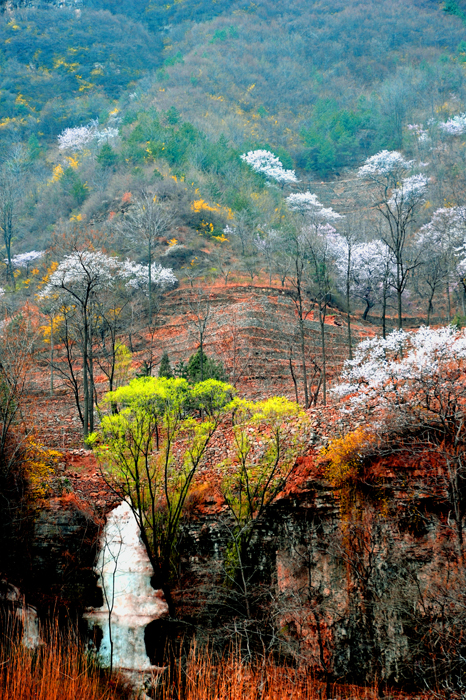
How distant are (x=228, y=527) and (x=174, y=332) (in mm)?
22978

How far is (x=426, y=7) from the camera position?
108375mm

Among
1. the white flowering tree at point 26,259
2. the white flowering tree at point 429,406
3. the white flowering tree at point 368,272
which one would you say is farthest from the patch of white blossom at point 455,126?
the white flowering tree at point 429,406

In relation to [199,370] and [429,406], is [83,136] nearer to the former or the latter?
[199,370]

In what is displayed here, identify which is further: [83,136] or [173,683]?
[83,136]

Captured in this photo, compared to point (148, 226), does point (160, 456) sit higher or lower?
lower

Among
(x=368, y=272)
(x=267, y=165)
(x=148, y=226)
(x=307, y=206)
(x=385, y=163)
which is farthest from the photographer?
(x=385, y=163)

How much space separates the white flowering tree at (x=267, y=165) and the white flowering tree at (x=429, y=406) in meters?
54.7

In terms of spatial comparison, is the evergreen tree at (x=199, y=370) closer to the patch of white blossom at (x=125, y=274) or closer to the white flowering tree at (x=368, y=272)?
the patch of white blossom at (x=125, y=274)

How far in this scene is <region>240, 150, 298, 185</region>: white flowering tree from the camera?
66.6 meters

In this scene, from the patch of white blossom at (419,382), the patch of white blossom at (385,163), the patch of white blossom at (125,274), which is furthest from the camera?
the patch of white blossom at (385,163)

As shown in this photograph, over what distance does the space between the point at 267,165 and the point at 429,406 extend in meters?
58.7

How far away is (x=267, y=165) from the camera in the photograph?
67438 millimetres

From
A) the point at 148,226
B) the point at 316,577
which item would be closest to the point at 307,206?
the point at 148,226

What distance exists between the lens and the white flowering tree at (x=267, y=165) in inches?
2623
